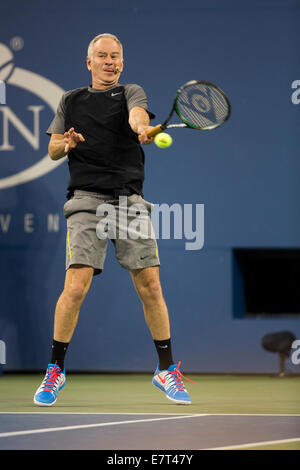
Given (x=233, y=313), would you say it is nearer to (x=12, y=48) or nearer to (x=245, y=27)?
(x=245, y=27)

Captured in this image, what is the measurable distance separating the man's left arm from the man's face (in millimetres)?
349

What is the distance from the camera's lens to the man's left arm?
3.67 metres

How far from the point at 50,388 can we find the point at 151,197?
2006mm

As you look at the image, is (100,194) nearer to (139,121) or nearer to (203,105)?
(139,121)

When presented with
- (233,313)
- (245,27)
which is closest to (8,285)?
(233,313)

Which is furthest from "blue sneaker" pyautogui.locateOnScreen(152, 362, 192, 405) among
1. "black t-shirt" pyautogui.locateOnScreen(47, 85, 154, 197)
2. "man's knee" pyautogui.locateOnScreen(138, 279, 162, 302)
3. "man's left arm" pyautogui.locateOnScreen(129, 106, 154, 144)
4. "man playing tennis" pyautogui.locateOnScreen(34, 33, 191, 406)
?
"man's left arm" pyautogui.locateOnScreen(129, 106, 154, 144)

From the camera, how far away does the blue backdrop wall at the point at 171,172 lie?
557cm

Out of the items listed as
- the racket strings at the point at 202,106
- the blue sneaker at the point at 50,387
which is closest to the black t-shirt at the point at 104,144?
the racket strings at the point at 202,106

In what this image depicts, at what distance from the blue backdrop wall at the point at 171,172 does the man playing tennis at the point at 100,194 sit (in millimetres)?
1473

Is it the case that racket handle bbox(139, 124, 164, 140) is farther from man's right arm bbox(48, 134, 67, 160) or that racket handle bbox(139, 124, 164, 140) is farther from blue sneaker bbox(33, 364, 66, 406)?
blue sneaker bbox(33, 364, 66, 406)

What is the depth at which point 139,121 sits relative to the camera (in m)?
3.80

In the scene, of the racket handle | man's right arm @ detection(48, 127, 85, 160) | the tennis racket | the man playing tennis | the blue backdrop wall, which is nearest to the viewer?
the racket handle

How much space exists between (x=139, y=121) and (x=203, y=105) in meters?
0.31

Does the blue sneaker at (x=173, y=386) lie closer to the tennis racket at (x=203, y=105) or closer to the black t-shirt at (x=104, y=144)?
the black t-shirt at (x=104, y=144)
